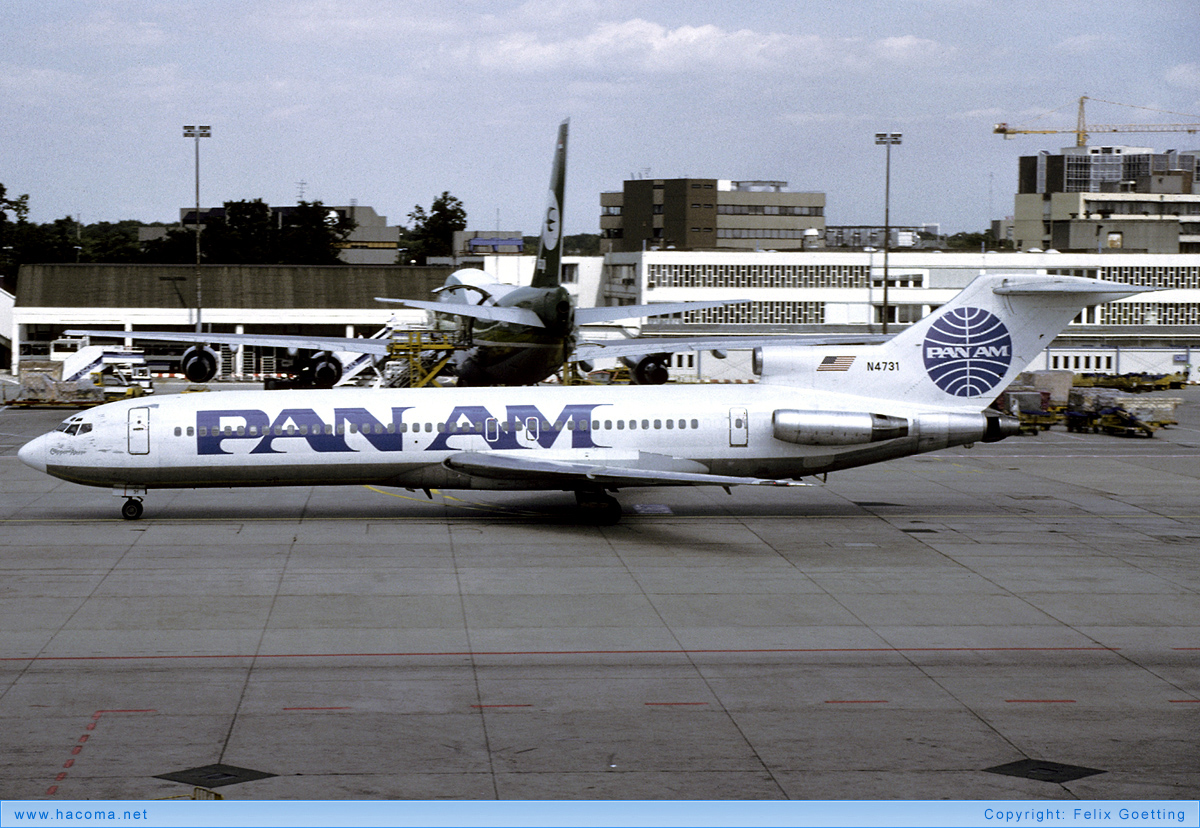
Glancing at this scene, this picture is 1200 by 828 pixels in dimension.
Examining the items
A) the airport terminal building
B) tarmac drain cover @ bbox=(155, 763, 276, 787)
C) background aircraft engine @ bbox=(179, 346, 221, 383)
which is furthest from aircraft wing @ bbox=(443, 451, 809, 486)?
the airport terminal building

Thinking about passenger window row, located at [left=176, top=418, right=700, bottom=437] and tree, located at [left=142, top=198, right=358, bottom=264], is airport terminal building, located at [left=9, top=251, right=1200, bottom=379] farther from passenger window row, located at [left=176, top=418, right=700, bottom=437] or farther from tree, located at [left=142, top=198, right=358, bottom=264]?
passenger window row, located at [left=176, top=418, right=700, bottom=437]

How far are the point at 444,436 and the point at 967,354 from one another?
14.6m

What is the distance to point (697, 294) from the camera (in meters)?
96.8

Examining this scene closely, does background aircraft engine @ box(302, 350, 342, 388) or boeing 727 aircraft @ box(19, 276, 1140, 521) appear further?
background aircraft engine @ box(302, 350, 342, 388)

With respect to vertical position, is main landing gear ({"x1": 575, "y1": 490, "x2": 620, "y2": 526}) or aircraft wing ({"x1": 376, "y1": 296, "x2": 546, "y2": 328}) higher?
aircraft wing ({"x1": 376, "y1": 296, "x2": 546, "y2": 328})

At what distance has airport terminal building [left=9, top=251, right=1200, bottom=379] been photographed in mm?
92812

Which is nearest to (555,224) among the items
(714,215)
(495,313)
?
(495,313)

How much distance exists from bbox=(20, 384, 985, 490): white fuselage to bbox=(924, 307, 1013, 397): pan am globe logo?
3.26ft

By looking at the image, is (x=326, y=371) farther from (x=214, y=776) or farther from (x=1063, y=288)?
(x=214, y=776)

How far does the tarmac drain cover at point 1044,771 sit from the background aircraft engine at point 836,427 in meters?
16.9

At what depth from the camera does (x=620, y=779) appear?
1513 centimetres

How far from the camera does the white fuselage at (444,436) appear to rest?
105 feet

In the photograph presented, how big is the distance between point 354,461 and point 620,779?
18580mm

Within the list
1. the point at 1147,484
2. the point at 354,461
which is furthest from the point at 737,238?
the point at 354,461
